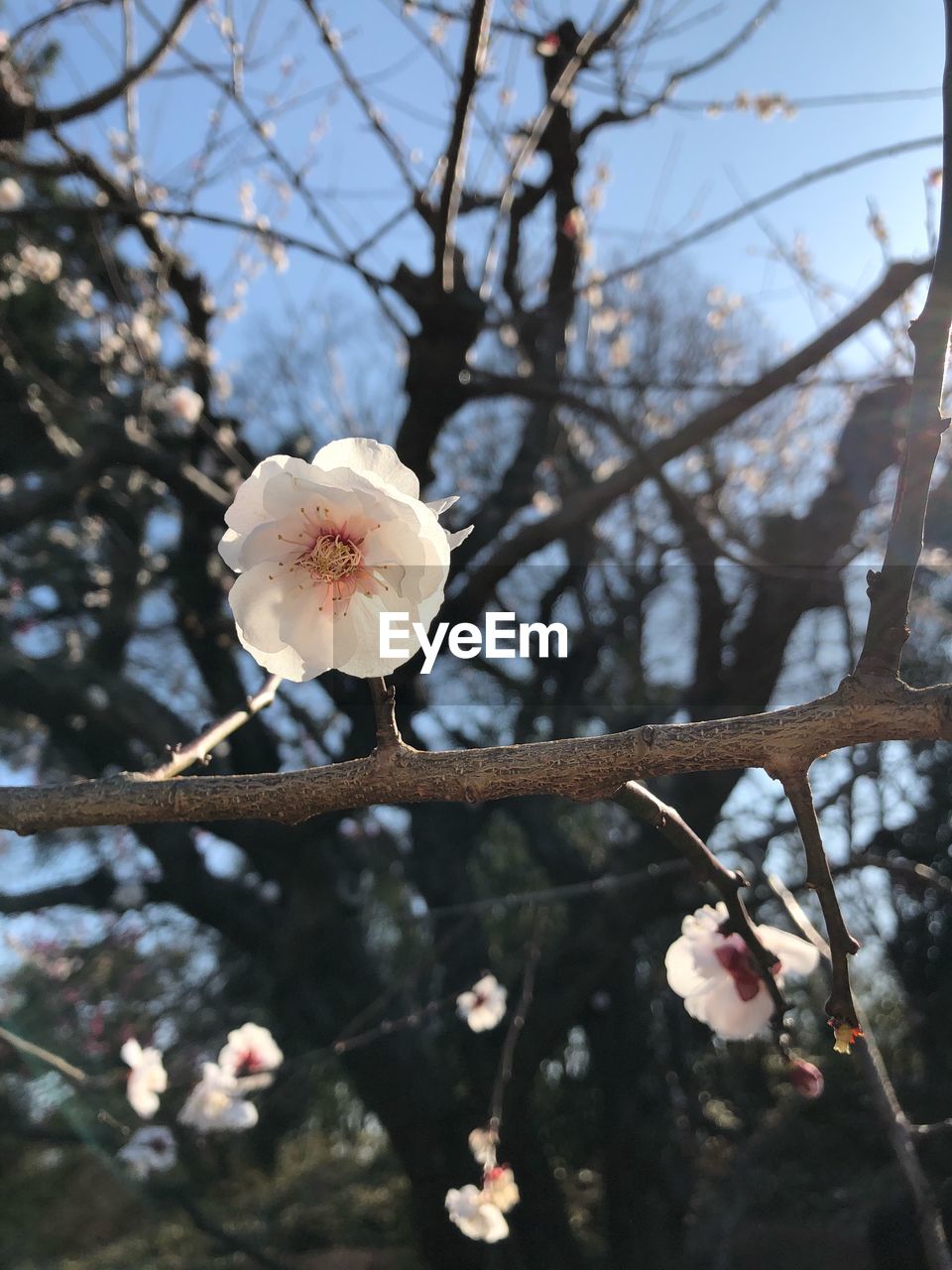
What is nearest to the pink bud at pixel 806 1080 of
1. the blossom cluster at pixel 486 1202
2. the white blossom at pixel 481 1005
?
the blossom cluster at pixel 486 1202

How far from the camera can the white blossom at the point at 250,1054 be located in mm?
2248

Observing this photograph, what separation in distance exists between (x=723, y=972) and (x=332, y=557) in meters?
0.65

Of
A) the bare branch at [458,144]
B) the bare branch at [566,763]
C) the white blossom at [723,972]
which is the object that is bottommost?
the white blossom at [723,972]

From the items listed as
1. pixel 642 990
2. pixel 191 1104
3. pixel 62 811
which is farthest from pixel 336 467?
pixel 642 990

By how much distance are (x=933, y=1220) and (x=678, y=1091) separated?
12.7ft

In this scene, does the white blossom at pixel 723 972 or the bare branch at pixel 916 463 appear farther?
the white blossom at pixel 723 972

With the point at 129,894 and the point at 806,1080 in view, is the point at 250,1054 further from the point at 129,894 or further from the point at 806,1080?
the point at 806,1080

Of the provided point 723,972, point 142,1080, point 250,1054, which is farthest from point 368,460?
point 250,1054

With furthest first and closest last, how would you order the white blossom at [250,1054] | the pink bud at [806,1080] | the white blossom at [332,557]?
the white blossom at [250,1054]
the pink bud at [806,1080]
the white blossom at [332,557]

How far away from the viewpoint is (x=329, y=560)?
681mm

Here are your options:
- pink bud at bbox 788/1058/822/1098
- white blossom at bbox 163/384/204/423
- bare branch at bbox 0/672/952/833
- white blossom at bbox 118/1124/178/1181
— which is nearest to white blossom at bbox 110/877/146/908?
white blossom at bbox 118/1124/178/1181

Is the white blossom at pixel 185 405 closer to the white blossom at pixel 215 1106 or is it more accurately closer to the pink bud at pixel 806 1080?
the white blossom at pixel 215 1106

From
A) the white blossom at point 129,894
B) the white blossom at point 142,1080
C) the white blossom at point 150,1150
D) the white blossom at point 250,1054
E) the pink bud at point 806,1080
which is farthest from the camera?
the white blossom at point 129,894

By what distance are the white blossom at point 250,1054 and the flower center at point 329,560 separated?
1964mm
